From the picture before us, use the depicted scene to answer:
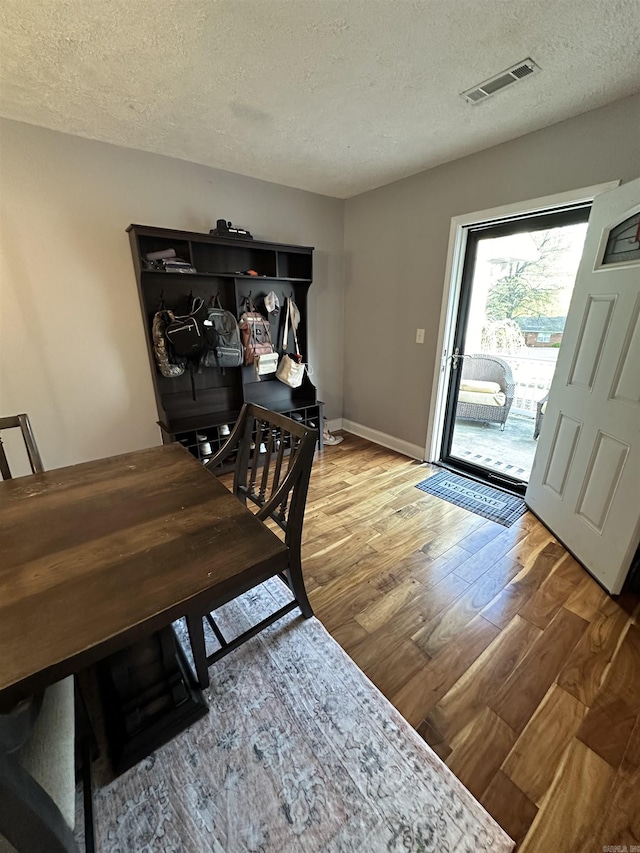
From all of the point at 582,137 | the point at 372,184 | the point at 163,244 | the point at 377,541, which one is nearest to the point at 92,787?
the point at 377,541

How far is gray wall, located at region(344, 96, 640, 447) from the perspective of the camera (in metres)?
1.89

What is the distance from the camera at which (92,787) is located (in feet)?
3.27

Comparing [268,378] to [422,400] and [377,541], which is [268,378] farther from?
[377,541]

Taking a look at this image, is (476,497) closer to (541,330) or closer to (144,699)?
(541,330)

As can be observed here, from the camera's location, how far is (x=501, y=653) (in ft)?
4.63

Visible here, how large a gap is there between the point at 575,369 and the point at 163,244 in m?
2.89

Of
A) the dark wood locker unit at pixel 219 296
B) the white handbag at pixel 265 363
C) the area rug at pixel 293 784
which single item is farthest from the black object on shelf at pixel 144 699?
the white handbag at pixel 265 363

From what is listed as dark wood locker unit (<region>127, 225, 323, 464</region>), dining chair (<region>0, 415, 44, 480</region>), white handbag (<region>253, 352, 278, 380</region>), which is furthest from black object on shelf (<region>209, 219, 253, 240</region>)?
dining chair (<region>0, 415, 44, 480</region>)

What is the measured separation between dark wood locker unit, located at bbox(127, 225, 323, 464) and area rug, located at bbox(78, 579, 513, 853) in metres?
1.87

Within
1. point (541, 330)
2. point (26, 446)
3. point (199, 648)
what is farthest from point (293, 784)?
point (541, 330)

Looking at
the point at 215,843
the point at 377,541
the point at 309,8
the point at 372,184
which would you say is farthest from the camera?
the point at 372,184

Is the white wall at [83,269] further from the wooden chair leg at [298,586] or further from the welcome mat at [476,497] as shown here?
the welcome mat at [476,497]

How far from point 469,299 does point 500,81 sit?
4.30 feet

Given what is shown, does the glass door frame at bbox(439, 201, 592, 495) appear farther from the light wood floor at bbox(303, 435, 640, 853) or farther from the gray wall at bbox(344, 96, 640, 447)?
the light wood floor at bbox(303, 435, 640, 853)
